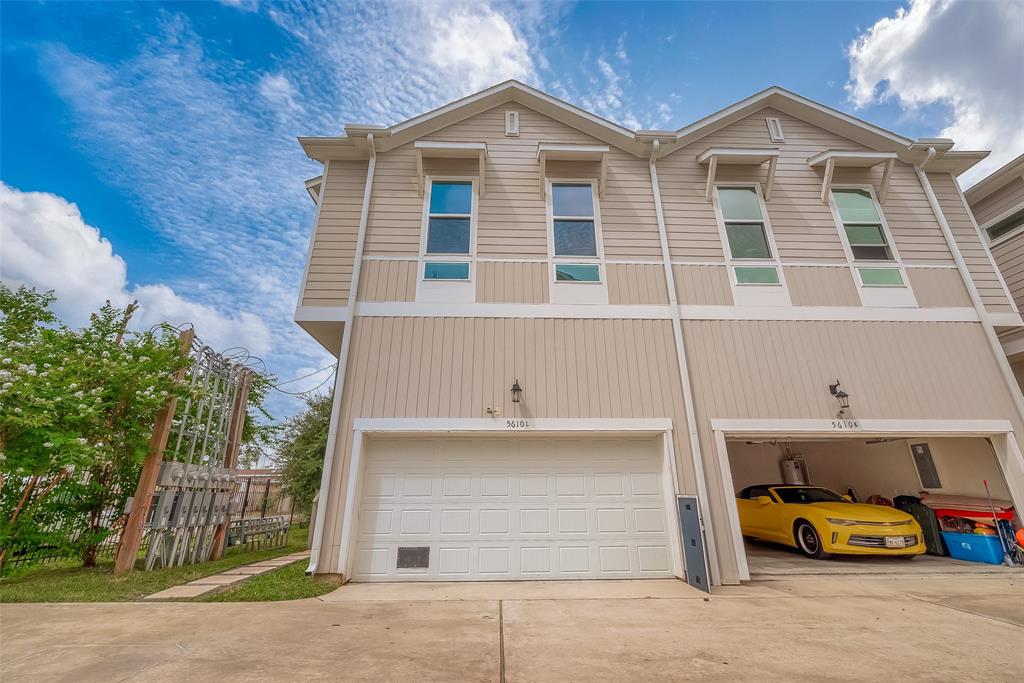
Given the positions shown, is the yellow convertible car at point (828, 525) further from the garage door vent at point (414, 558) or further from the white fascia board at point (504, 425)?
the garage door vent at point (414, 558)

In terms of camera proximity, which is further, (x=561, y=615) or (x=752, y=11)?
(x=752, y=11)

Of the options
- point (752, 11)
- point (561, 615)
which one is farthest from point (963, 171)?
point (561, 615)

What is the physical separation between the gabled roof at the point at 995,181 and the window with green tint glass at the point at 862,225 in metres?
3.34

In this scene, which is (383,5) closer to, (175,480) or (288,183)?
(288,183)

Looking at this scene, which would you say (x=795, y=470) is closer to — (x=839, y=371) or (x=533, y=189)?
(x=839, y=371)

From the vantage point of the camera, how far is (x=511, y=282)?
645 centimetres

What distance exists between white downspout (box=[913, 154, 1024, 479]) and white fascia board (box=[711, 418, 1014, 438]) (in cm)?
55

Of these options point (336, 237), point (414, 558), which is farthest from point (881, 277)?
point (336, 237)

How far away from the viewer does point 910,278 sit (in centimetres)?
680

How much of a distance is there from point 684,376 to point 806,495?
12.6 ft

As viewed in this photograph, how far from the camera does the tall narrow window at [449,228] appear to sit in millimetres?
6508

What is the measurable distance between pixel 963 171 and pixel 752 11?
5395 millimetres

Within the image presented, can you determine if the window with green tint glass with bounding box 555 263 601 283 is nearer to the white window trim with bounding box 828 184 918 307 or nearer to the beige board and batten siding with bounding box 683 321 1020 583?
the beige board and batten siding with bounding box 683 321 1020 583

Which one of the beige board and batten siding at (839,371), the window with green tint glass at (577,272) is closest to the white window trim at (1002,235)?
the beige board and batten siding at (839,371)
